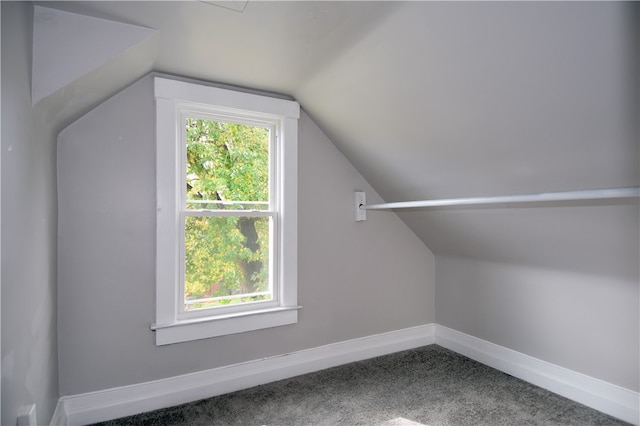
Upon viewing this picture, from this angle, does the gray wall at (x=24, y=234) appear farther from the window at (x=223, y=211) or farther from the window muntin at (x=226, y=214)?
the window muntin at (x=226, y=214)

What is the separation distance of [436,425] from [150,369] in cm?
167

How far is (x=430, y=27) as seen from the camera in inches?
60.9

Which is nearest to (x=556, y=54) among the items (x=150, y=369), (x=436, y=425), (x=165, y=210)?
(x=436, y=425)

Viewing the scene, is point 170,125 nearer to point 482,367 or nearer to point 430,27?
point 430,27

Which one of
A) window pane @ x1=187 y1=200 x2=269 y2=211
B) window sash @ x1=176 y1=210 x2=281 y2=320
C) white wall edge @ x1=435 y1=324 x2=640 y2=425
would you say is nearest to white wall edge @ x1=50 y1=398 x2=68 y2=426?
window sash @ x1=176 y1=210 x2=281 y2=320

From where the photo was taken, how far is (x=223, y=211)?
2.42m

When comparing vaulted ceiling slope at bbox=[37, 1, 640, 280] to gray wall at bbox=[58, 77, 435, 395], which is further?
gray wall at bbox=[58, 77, 435, 395]

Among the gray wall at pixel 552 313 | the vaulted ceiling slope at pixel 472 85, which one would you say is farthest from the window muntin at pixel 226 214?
the gray wall at pixel 552 313

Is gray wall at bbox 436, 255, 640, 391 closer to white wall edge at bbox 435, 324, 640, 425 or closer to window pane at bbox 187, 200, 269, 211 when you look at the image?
white wall edge at bbox 435, 324, 640, 425

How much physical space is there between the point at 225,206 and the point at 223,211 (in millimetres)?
68

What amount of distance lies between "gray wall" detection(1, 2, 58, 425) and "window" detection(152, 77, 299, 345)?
58 centimetres

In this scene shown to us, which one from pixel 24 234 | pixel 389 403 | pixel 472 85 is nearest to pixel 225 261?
pixel 24 234

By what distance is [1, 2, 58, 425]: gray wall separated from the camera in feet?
3.84

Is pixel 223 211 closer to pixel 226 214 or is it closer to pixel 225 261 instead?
pixel 226 214
